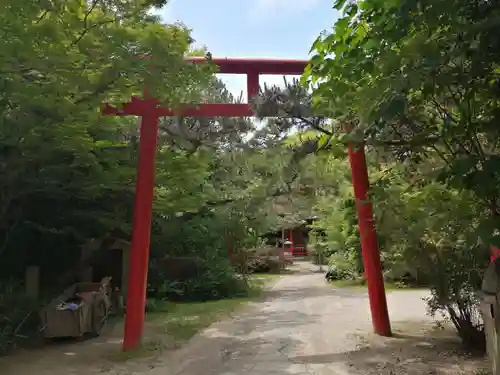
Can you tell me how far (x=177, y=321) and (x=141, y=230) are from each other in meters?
3.61

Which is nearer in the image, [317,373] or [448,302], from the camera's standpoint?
[317,373]

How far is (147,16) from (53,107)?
155 cm

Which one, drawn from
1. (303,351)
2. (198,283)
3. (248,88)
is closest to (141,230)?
(248,88)

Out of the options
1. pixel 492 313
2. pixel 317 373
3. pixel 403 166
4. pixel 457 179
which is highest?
pixel 403 166

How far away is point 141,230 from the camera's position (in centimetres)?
787

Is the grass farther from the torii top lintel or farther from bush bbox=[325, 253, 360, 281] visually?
bush bbox=[325, 253, 360, 281]

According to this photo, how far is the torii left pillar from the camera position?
7746 millimetres

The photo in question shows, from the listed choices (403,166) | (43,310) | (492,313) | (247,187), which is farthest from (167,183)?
(247,187)

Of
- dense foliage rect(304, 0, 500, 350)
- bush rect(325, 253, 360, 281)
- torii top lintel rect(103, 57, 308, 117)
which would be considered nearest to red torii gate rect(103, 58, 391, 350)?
torii top lintel rect(103, 57, 308, 117)

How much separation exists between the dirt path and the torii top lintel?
3.53m

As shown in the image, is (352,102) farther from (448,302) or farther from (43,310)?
(43,310)

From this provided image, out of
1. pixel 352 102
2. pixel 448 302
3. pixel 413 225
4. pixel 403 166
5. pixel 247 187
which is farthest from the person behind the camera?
pixel 247 187

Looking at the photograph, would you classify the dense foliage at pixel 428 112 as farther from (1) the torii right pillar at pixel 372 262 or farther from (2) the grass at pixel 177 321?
(2) the grass at pixel 177 321

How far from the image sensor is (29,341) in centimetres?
829
